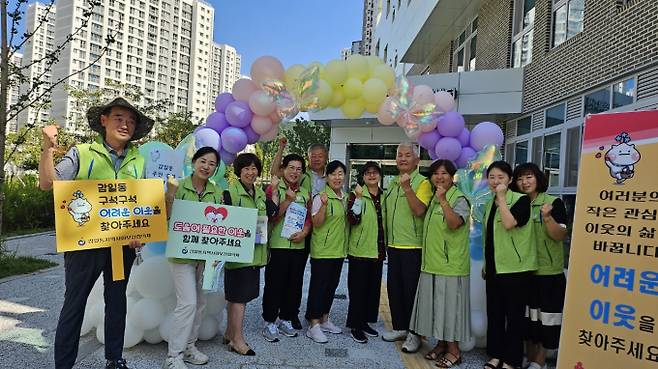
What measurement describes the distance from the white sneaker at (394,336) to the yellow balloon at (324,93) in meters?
2.37

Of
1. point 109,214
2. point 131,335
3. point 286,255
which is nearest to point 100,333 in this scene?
point 131,335

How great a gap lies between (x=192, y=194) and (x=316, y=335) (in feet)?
5.72

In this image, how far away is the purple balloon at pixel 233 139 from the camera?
4586 millimetres

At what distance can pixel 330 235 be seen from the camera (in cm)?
407

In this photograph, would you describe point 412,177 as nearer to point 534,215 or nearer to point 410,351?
point 534,215

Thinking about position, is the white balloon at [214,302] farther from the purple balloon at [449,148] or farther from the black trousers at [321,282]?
the purple balloon at [449,148]

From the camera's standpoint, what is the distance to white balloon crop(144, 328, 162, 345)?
360 centimetres

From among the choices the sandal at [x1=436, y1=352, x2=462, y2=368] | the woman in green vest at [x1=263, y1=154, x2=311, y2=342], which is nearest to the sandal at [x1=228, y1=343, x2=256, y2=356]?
the woman in green vest at [x1=263, y1=154, x2=311, y2=342]

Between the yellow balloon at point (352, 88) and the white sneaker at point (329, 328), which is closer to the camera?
the white sneaker at point (329, 328)

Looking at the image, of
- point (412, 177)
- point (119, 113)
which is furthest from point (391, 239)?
point (119, 113)

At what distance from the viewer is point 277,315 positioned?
4.18 metres

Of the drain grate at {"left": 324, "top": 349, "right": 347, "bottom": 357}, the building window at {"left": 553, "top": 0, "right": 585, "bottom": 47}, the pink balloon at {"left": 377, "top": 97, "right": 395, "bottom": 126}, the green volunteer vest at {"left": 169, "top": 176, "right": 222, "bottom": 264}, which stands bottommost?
the drain grate at {"left": 324, "top": 349, "right": 347, "bottom": 357}

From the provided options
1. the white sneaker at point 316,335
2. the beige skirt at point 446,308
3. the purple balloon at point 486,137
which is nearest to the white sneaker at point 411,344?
the beige skirt at point 446,308

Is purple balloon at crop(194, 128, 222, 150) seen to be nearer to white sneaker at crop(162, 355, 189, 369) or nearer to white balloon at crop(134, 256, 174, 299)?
white balloon at crop(134, 256, 174, 299)
